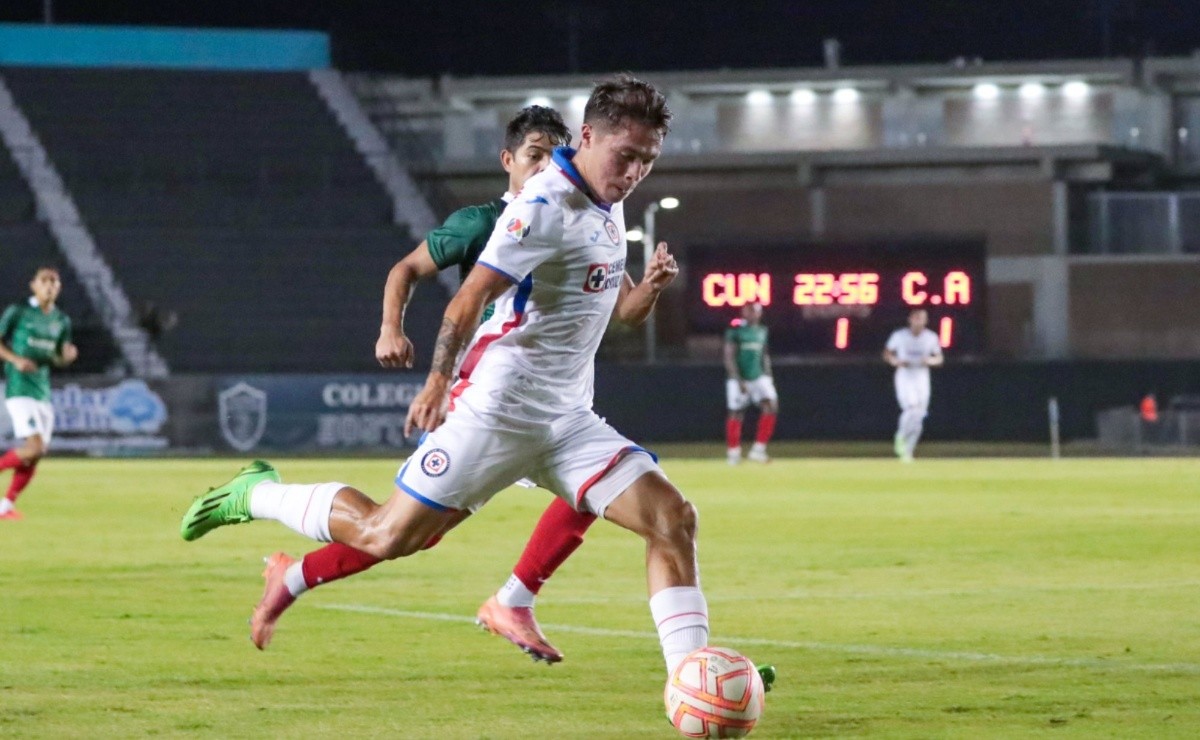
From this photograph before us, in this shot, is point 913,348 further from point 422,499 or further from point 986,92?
point 422,499

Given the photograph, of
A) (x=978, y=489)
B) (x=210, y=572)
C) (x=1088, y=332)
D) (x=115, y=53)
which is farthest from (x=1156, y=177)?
(x=210, y=572)

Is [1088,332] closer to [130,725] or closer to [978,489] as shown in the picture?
[978,489]

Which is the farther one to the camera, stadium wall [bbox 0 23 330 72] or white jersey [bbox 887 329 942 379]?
stadium wall [bbox 0 23 330 72]

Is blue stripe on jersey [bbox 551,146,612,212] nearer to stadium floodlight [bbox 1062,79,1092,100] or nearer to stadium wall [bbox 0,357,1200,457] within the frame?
stadium wall [bbox 0,357,1200,457]

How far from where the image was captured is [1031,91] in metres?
53.3

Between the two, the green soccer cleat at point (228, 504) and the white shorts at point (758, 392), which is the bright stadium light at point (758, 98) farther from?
the green soccer cleat at point (228, 504)

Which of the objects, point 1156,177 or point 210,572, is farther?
point 1156,177

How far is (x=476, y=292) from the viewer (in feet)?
22.8

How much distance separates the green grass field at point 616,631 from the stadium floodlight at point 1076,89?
35655 millimetres

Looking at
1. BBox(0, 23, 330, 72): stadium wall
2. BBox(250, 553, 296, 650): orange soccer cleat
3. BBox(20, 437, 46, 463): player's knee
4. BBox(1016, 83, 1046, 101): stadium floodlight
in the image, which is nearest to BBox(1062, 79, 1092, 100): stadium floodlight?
BBox(1016, 83, 1046, 101): stadium floodlight

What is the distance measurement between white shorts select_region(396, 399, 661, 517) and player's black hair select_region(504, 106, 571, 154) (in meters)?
1.46

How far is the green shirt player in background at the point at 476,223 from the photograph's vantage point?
7.96 meters

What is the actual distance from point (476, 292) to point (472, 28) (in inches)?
A: 2086

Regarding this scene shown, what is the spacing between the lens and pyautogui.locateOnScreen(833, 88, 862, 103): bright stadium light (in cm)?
5369
